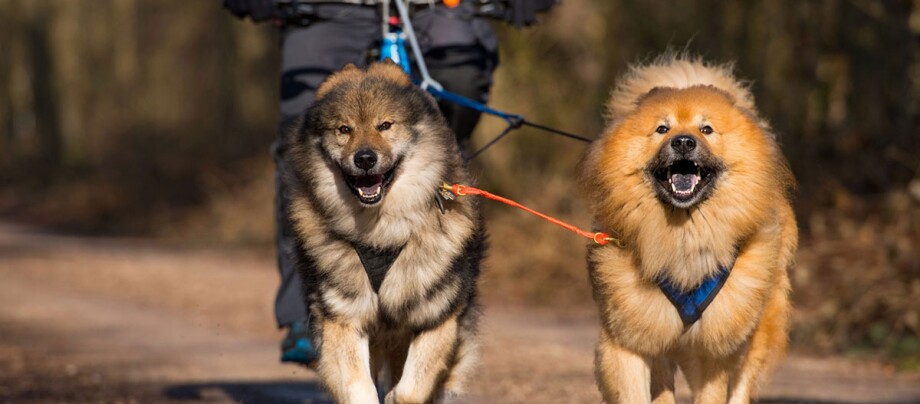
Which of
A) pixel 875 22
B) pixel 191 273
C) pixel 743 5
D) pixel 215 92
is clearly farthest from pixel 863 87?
pixel 215 92

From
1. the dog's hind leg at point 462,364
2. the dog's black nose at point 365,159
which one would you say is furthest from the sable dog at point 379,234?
the dog's hind leg at point 462,364

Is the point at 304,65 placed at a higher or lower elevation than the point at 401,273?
higher

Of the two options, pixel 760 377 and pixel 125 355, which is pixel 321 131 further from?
pixel 125 355

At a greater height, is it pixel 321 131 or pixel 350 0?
pixel 350 0

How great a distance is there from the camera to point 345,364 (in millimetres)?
4512

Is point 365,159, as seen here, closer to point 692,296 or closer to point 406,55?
point 406,55

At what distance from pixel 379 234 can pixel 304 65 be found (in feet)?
3.78

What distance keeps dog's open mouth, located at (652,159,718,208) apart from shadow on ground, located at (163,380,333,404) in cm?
242

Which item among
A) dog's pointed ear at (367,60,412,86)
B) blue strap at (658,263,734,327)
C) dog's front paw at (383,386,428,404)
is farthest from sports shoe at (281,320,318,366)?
blue strap at (658,263,734,327)

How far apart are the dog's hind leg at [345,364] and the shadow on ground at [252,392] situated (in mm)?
Answer: 1743

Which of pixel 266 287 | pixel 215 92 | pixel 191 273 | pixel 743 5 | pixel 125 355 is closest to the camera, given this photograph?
pixel 125 355

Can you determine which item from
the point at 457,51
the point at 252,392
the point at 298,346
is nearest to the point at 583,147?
the point at 252,392

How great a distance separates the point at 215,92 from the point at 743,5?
50.8ft

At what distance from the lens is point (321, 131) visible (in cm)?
468
